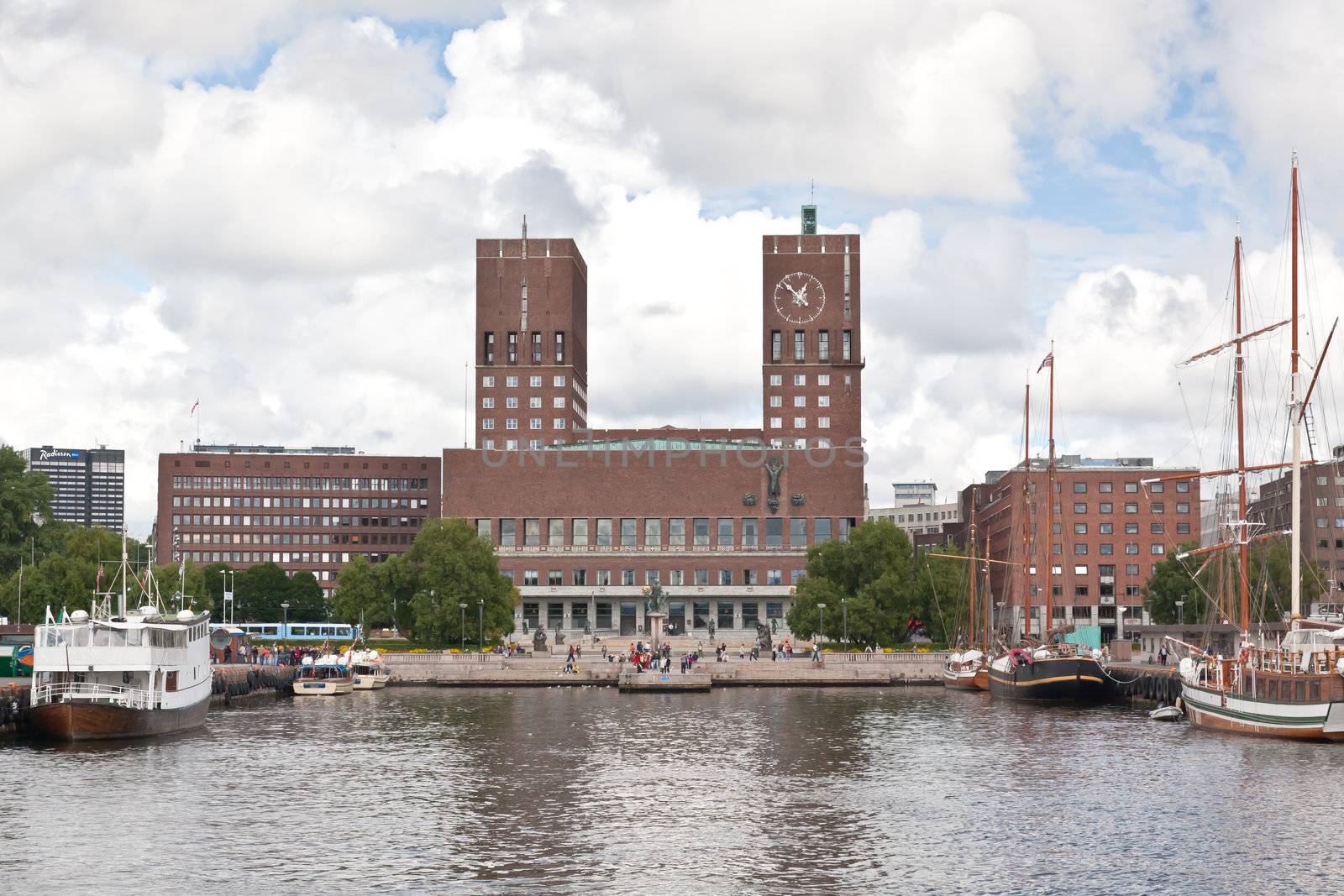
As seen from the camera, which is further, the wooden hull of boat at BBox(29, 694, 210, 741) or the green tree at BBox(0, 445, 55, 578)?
the green tree at BBox(0, 445, 55, 578)

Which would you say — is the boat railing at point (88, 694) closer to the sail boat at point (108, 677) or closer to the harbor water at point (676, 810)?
the sail boat at point (108, 677)

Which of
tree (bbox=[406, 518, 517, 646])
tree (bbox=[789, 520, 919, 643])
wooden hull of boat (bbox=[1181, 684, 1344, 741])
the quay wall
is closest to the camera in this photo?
wooden hull of boat (bbox=[1181, 684, 1344, 741])

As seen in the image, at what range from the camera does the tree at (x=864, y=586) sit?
150m

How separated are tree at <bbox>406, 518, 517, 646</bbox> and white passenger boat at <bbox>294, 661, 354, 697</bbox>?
84.5ft

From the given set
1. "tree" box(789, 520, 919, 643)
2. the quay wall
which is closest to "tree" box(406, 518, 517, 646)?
the quay wall

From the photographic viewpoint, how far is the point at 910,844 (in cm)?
4888

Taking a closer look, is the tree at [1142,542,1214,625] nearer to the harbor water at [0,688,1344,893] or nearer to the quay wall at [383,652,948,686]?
the quay wall at [383,652,948,686]

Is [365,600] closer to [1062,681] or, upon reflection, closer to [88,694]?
[1062,681]

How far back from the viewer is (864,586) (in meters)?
153

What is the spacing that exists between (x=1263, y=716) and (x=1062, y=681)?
2833 cm

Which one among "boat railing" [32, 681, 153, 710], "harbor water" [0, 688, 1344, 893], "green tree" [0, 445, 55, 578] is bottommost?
"harbor water" [0, 688, 1344, 893]

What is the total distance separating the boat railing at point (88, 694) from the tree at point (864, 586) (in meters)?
83.8

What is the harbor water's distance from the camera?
1725 inches

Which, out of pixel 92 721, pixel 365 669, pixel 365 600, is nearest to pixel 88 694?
pixel 92 721
